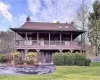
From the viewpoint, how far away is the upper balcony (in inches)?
1449

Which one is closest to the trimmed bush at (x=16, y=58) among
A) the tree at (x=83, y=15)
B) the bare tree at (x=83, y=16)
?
the bare tree at (x=83, y=16)

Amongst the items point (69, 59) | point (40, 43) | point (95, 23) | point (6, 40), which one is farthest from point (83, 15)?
point (69, 59)

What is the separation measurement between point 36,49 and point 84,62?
1034 cm

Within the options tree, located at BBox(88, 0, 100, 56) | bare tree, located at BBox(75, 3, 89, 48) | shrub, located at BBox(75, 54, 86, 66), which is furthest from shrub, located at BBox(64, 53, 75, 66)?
bare tree, located at BBox(75, 3, 89, 48)

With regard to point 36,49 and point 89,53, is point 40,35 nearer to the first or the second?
point 36,49

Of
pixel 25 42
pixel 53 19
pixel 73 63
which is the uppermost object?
pixel 53 19

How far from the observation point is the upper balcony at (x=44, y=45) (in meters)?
36.8

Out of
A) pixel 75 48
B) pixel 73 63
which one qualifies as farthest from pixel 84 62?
pixel 75 48

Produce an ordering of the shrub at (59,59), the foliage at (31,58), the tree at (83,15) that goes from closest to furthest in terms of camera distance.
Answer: the shrub at (59,59)
the foliage at (31,58)
the tree at (83,15)

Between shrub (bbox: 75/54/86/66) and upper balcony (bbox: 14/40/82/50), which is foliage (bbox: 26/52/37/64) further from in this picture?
upper balcony (bbox: 14/40/82/50)

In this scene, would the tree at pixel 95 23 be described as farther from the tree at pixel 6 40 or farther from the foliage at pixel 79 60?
the tree at pixel 6 40

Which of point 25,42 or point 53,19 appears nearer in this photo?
point 25,42

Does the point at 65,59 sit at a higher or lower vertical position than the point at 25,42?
lower

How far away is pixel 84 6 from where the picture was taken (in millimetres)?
50750
